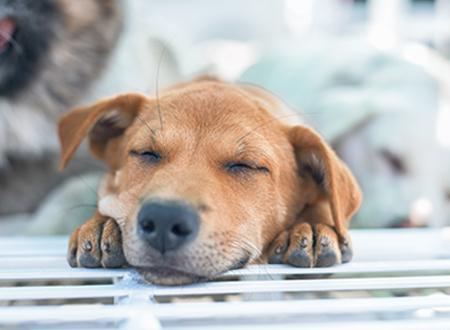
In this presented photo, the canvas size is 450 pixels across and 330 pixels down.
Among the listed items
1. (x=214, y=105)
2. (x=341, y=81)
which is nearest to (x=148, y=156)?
(x=214, y=105)

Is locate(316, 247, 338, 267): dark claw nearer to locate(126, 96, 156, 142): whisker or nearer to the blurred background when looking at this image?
locate(126, 96, 156, 142): whisker

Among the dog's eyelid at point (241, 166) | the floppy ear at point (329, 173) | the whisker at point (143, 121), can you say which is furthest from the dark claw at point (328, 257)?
the whisker at point (143, 121)

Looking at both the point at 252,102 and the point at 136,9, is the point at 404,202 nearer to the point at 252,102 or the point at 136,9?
the point at 252,102

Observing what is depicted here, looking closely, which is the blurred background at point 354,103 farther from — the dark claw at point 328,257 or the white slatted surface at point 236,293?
the dark claw at point 328,257

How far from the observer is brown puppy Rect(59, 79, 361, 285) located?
Result: 1.35m

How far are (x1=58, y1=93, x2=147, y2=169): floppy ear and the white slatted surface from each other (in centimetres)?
40

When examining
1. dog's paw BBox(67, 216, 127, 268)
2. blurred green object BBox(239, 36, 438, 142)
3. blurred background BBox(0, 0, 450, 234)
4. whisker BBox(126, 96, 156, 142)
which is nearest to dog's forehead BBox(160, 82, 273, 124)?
whisker BBox(126, 96, 156, 142)

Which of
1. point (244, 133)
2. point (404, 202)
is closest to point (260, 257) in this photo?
point (244, 133)

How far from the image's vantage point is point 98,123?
6.66 ft

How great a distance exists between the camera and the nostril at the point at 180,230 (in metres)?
1.30

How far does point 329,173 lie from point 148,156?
2.22ft

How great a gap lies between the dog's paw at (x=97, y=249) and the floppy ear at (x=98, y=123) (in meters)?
0.42

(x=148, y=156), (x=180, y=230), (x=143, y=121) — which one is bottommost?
(x=180, y=230)

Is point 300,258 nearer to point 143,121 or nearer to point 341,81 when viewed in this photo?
point 143,121
